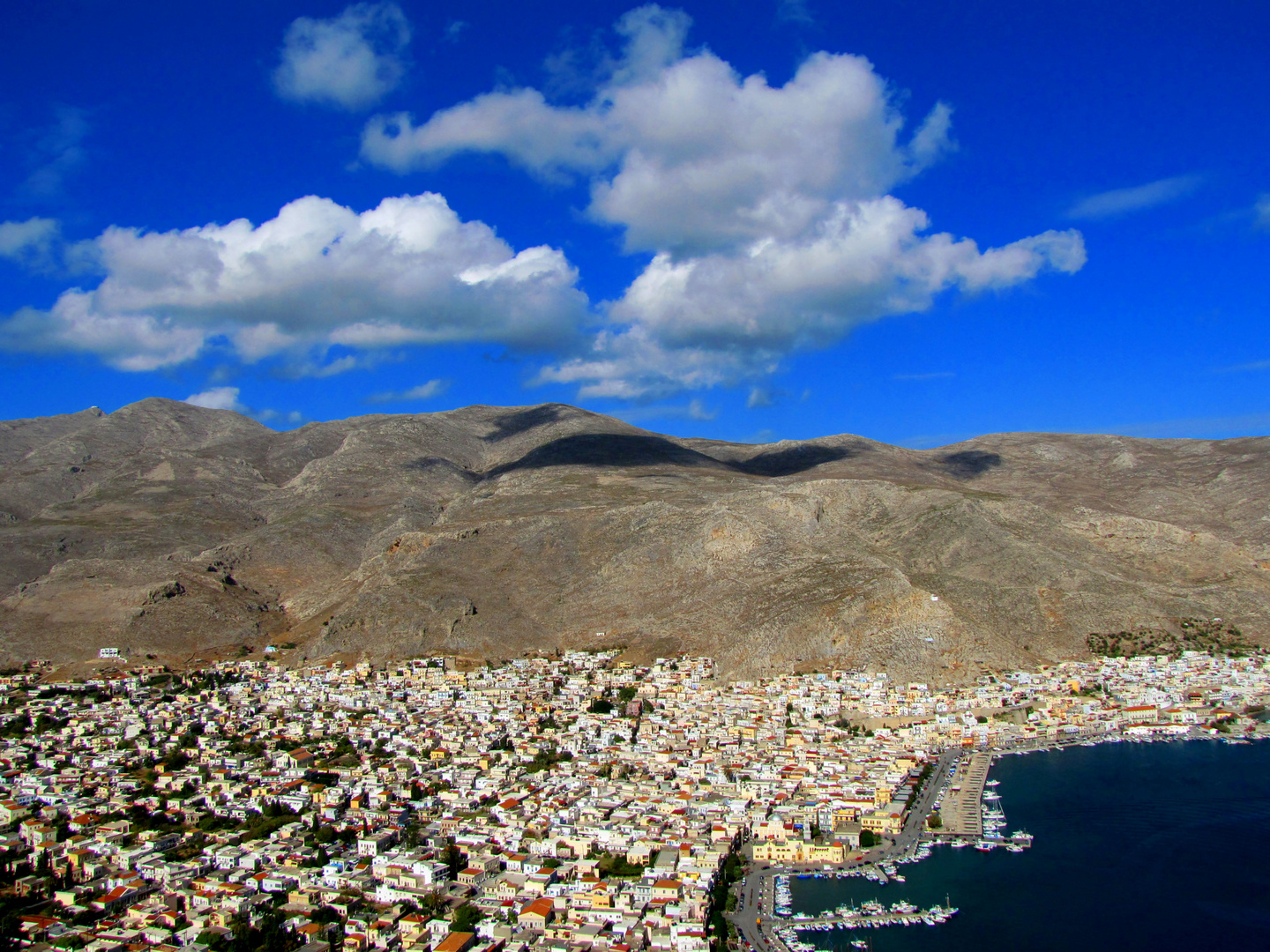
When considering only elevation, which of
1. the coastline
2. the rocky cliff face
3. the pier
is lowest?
the coastline

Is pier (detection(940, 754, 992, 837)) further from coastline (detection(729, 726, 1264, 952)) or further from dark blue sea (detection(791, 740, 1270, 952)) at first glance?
dark blue sea (detection(791, 740, 1270, 952))

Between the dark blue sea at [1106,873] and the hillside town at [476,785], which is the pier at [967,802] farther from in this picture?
the hillside town at [476,785]

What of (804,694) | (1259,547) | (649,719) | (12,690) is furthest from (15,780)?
(1259,547)

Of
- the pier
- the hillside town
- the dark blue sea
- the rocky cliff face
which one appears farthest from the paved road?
the rocky cliff face

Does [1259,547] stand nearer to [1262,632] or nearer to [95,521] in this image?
[1262,632]

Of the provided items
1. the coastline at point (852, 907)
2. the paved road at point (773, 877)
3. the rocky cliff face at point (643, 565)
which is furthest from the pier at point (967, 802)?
the rocky cliff face at point (643, 565)

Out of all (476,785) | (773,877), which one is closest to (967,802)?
(773,877)
